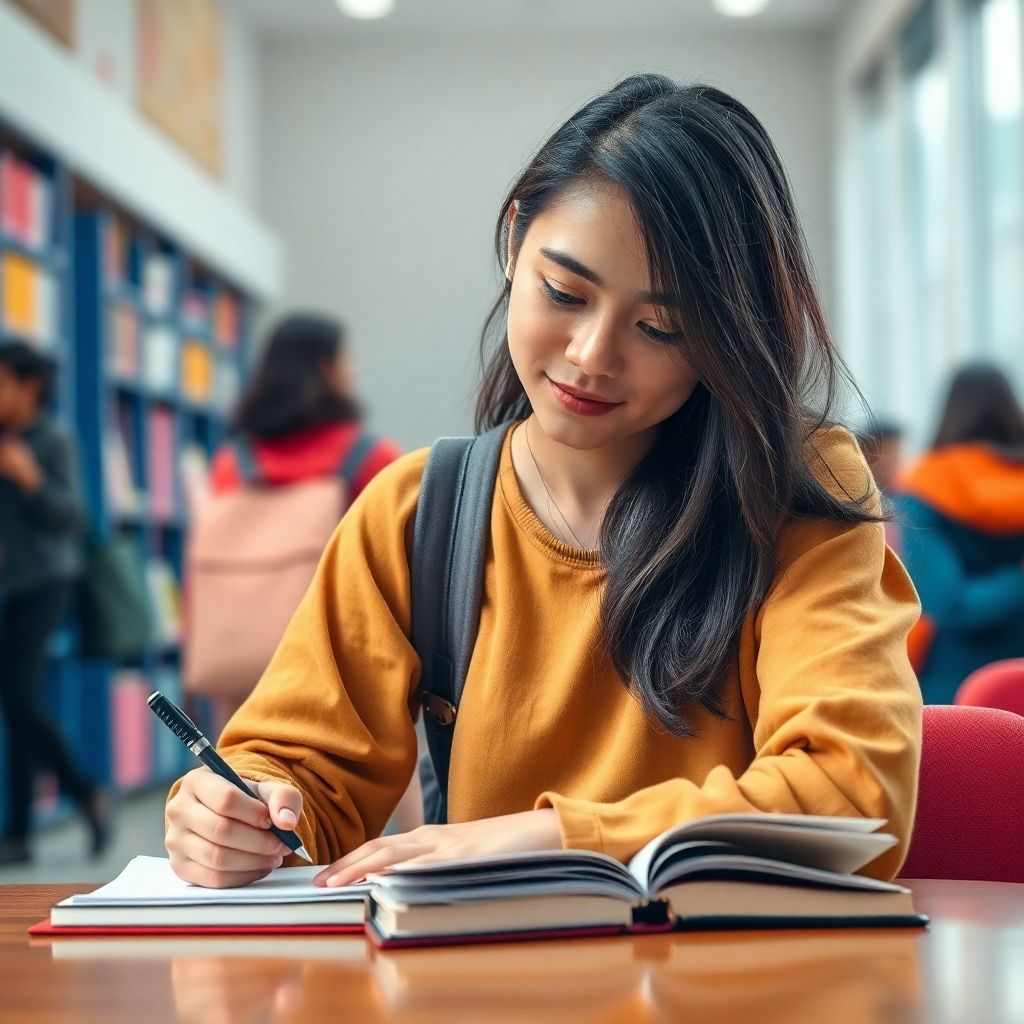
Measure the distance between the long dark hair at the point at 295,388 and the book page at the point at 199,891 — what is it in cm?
217

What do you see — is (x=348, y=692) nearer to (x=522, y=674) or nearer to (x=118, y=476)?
(x=522, y=674)

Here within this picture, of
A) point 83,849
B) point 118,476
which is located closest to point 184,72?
point 118,476

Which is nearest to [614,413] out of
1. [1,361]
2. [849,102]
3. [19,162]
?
[1,361]

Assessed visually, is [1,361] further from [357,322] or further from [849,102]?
[849,102]

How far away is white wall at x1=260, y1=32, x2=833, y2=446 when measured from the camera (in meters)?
8.87

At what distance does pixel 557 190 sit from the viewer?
135cm

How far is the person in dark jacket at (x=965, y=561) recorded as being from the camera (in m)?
3.43

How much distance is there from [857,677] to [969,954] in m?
0.30

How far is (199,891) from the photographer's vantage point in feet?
3.33

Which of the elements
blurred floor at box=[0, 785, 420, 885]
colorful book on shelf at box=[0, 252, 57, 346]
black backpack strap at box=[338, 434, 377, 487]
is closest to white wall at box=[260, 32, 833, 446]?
blurred floor at box=[0, 785, 420, 885]

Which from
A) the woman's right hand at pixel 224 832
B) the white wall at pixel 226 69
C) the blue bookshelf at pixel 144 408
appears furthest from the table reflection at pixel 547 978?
the white wall at pixel 226 69

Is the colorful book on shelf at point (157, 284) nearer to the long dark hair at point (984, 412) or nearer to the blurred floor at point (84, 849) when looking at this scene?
the blurred floor at point (84, 849)

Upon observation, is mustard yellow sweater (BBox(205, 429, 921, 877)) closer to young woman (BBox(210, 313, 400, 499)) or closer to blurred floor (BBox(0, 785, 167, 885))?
young woman (BBox(210, 313, 400, 499))

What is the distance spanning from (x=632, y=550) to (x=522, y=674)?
149 millimetres
